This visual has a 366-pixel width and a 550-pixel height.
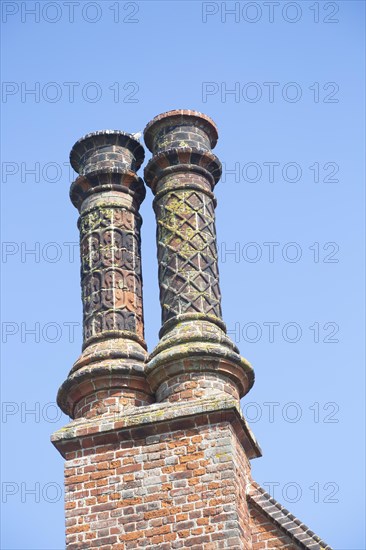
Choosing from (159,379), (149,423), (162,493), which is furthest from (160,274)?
(162,493)

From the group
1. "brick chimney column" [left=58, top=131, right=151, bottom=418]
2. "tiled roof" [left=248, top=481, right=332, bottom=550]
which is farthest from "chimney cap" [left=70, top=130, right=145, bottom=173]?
"tiled roof" [left=248, top=481, right=332, bottom=550]

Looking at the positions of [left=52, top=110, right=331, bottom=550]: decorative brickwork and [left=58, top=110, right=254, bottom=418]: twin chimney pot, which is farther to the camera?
[left=58, top=110, right=254, bottom=418]: twin chimney pot

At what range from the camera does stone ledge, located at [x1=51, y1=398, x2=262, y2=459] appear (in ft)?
33.2

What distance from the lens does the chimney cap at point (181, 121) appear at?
38.7ft

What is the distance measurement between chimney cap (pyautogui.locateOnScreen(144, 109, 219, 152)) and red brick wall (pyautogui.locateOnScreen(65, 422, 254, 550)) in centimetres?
303

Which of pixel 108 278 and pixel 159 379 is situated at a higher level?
pixel 108 278

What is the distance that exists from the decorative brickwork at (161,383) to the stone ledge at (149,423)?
11 mm

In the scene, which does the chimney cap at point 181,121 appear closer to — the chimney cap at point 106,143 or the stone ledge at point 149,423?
the chimney cap at point 106,143

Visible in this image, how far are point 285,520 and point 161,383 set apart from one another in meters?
1.51

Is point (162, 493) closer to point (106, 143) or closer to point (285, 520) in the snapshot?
point (285, 520)

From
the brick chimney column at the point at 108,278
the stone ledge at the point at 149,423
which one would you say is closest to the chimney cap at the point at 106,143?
the brick chimney column at the point at 108,278

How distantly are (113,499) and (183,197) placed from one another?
283cm

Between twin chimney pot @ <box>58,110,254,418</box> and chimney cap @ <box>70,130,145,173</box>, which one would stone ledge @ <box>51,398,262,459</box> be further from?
chimney cap @ <box>70,130,145,173</box>

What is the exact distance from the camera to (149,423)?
10.2 m
